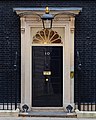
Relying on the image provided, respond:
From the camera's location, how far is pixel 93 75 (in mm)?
14836

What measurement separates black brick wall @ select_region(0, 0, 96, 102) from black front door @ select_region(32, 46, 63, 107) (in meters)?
0.59

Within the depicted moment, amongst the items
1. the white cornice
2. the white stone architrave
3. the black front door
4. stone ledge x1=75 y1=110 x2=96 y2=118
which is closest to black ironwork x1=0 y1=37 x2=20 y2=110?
the white stone architrave

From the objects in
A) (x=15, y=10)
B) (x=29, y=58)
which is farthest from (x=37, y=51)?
(x=15, y=10)

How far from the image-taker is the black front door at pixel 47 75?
15.1 meters

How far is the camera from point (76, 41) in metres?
14.9

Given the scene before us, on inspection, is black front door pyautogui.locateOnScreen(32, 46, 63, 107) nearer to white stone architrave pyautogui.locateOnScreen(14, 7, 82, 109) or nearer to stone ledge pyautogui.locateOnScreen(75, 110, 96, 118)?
white stone architrave pyautogui.locateOnScreen(14, 7, 82, 109)

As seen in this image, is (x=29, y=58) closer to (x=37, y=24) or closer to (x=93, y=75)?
(x=37, y=24)

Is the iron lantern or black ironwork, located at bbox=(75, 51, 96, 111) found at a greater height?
the iron lantern

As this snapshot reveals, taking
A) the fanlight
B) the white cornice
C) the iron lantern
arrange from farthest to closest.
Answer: the fanlight → the white cornice → the iron lantern

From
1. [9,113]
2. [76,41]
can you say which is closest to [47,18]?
[76,41]

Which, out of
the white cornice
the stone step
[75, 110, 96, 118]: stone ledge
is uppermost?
the white cornice

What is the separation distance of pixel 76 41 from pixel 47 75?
4.94 feet

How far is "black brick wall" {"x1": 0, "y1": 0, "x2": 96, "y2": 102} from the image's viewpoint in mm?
14828

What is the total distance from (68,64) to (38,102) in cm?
165
